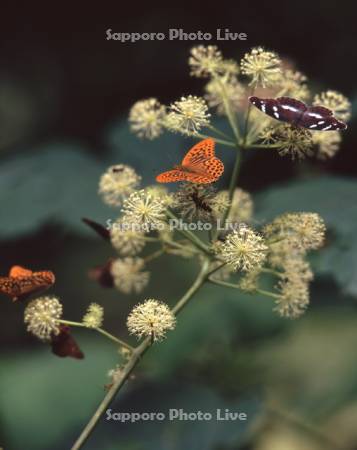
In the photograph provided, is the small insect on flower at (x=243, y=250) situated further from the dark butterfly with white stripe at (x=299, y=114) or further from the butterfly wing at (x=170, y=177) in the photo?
the dark butterfly with white stripe at (x=299, y=114)

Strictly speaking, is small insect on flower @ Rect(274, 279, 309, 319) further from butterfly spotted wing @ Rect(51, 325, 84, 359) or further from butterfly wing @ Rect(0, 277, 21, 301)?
butterfly wing @ Rect(0, 277, 21, 301)

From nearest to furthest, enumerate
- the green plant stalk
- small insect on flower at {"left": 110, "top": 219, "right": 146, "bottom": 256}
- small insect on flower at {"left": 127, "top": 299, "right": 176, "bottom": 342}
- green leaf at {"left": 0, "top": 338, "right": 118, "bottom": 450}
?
the green plant stalk → small insect on flower at {"left": 127, "top": 299, "right": 176, "bottom": 342} → small insect on flower at {"left": 110, "top": 219, "right": 146, "bottom": 256} → green leaf at {"left": 0, "top": 338, "right": 118, "bottom": 450}

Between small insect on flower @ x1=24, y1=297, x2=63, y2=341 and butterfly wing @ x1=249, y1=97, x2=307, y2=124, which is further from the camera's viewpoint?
small insect on flower @ x1=24, y1=297, x2=63, y2=341

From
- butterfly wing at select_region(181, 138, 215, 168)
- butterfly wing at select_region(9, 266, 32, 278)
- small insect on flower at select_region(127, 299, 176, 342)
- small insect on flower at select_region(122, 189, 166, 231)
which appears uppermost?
butterfly wing at select_region(181, 138, 215, 168)

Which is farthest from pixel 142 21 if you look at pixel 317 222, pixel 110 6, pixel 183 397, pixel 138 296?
pixel 317 222

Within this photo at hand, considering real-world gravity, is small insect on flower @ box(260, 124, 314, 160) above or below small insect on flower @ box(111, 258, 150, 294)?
above

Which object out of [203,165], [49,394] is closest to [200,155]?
[203,165]

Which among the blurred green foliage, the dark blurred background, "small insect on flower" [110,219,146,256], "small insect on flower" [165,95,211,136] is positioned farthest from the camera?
the dark blurred background

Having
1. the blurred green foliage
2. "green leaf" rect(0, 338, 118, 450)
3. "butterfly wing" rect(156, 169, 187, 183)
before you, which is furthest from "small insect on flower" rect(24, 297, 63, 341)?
"green leaf" rect(0, 338, 118, 450)
